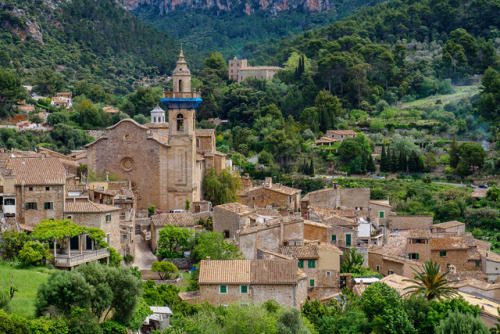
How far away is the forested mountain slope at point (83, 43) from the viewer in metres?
103

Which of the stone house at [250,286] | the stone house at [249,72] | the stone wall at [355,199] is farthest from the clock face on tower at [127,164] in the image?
the stone house at [249,72]

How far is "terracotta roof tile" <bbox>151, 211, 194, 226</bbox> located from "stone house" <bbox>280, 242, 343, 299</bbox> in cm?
662

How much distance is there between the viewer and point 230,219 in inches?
1661

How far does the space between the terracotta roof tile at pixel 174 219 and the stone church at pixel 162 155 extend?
15.6 ft

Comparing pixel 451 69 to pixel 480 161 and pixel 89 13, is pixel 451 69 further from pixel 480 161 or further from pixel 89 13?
pixel 89 13

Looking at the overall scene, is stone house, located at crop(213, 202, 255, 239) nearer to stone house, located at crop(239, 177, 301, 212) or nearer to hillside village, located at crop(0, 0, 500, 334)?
hillside village, located at crop(0, 0, 500, 334)

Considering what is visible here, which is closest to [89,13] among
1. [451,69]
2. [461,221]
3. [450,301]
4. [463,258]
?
[451,69]

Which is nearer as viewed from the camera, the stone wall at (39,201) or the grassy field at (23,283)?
the grassy field at (23,283)

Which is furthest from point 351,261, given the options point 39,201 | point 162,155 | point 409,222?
point 39,201

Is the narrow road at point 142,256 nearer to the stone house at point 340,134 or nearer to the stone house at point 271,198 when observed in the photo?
the stone house at point 271,198

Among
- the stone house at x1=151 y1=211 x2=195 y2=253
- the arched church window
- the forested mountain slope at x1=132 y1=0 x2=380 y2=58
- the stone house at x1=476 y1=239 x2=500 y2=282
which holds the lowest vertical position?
the stone house at x1=476 y1=239 x2=500 y2=282

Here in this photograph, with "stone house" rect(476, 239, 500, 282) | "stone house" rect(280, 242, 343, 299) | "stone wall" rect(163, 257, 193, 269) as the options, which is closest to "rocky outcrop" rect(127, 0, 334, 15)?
"stone house" rect(476, 239, 500, 282)

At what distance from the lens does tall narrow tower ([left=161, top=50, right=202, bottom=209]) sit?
4888 cm

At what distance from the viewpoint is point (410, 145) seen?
68188mm
